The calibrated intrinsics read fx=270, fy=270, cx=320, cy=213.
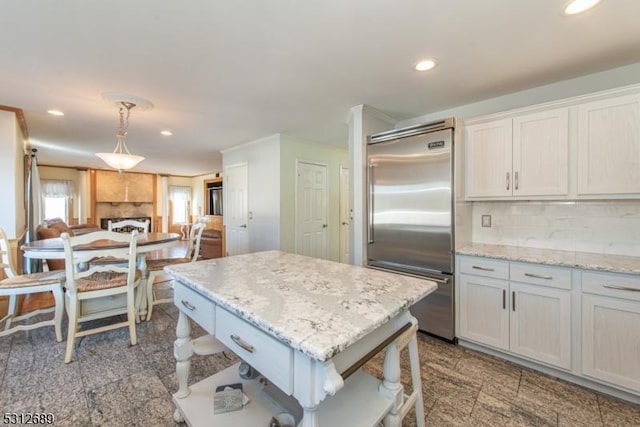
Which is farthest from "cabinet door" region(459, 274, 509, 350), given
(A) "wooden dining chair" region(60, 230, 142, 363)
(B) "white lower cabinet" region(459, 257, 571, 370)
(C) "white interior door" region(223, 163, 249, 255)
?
(C) "white interior door" region(223, 163, 249, 255)

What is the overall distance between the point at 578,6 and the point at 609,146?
41.1 inches

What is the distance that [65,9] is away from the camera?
1.46m

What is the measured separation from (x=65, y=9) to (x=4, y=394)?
7.71 ft

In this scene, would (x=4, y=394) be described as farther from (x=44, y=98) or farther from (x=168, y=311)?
(x=44, y=98)

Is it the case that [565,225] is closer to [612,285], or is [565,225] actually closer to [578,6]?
[612,285]

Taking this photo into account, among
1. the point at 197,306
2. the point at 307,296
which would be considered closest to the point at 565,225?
the point at 307,296

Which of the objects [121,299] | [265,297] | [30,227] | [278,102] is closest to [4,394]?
[121,299]

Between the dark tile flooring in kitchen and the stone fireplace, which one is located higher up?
the stone fireplace

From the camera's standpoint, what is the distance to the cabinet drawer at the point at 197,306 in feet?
3.91

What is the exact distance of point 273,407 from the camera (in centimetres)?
133

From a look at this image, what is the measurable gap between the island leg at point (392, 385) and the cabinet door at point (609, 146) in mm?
2013

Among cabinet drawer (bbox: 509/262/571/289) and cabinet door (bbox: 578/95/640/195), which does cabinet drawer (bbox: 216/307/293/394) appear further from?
cabinet door (bbox: 578/95/640/195)

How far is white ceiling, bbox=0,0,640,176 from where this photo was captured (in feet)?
4.91

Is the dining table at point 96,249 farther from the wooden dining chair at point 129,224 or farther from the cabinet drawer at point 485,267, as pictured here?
the cabinet drawer at point 485,267
